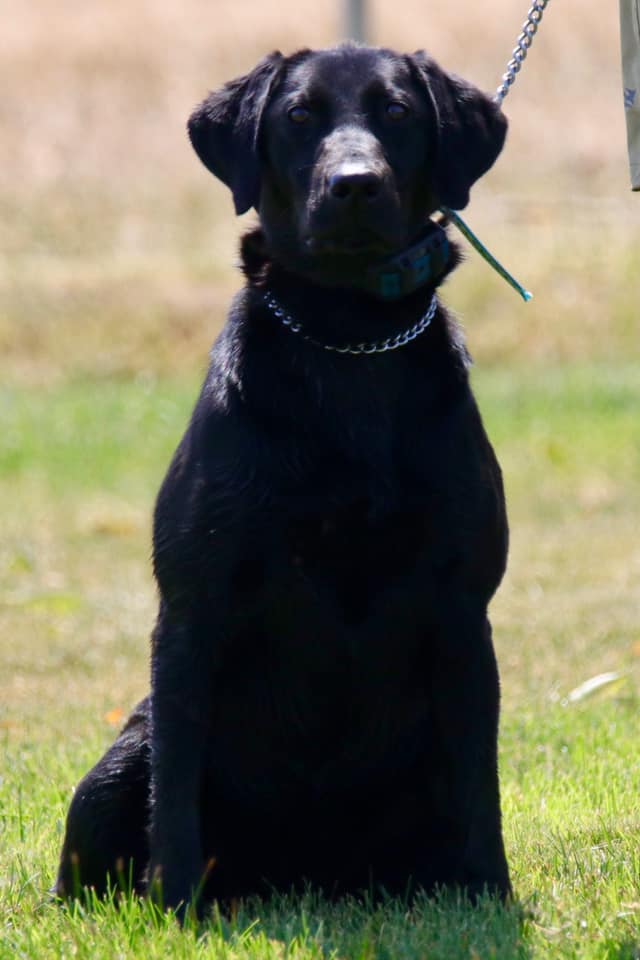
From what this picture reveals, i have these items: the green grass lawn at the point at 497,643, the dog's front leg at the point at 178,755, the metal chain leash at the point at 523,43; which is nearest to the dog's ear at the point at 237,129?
the metal chain leash at the point at 523,43

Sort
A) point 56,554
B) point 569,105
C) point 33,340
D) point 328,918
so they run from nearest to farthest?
point 328,918 → point 56,554 → point 33,340 → point 569,105

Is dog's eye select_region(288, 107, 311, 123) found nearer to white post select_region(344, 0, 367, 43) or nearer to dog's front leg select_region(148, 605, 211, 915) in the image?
dog's front leg select_region(148, 605, 211, 915)

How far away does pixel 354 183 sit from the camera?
319cm

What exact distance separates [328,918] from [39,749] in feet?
6.44

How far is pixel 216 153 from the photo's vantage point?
357 cm

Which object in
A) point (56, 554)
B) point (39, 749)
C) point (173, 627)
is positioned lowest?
point (56, 554)

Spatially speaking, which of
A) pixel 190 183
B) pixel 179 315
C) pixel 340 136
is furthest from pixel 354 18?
pixel 340 136

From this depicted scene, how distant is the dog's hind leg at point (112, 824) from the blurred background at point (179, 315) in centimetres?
114

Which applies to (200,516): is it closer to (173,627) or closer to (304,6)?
(173,627)

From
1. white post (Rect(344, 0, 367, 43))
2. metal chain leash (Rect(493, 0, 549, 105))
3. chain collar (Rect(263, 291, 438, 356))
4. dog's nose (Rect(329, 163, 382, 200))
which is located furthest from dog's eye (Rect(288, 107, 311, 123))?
white post (Rect(344, 0, 367, 43))

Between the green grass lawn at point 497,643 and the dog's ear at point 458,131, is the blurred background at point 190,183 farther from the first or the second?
the dog's ear at point 458,131

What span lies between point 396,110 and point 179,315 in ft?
39.8

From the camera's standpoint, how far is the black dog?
3.14 metres

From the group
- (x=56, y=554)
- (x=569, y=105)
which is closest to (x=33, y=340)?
(x=56, y=554)
